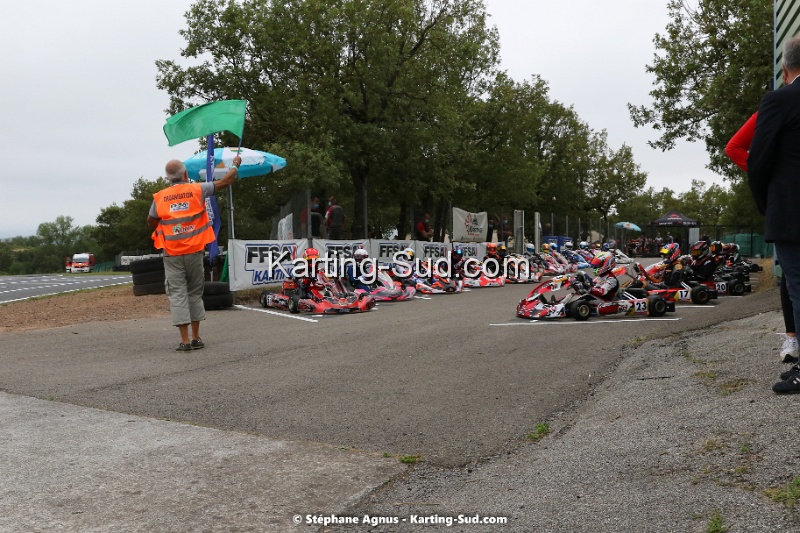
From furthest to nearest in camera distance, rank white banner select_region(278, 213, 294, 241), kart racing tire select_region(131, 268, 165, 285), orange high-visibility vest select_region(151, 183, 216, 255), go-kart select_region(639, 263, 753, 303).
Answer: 1. white banner select_region(278, 213, 294, 241)
2. kart racing tire select_region(131, 268, 165, 285)
3. go-kart select_region(639, 263, 753, 303)
4. orange high-visibility vest select_region(151, 183, 216, 255)

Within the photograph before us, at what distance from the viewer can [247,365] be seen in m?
6.89

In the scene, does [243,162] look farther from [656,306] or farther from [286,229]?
[656,306]

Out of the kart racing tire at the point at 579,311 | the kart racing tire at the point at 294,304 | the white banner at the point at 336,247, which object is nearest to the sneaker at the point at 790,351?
the kart racing tire at the point at 579,311

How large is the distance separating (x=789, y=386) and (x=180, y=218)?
6417 mm

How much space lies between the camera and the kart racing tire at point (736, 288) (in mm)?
14672

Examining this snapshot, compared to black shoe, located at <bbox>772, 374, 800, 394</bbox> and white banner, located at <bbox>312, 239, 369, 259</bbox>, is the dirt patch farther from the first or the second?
black shoe, located at <bbox>772, 374, 800, 394</bbox>

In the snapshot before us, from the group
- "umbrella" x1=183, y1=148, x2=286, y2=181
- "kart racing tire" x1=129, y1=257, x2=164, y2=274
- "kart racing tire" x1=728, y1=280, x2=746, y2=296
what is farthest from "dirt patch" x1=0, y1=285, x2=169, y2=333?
"kart racing tire" x1=728, y1=280, x2=746, y2=296

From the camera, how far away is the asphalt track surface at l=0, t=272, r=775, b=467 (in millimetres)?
4469

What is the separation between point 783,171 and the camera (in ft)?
12.6

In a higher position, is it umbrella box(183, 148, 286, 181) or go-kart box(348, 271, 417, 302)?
umbrella box(183, 148, 286, 181)

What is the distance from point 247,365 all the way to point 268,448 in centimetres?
306

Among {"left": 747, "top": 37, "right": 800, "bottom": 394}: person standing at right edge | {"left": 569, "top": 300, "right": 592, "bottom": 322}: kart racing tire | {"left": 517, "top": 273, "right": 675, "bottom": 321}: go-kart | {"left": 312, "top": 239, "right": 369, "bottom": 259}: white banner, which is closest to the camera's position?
{"left": 747, "top": 37, "right": 800, "bottom": 394}: person standing at right edge

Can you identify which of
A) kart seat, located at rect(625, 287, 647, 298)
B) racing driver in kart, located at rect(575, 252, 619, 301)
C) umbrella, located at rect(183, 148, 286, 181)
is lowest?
kart seat, located at rect(625, 287, 647, 298)

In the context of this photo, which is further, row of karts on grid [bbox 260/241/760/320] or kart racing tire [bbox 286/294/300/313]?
kart racing tire [bbox 286/294/300/313]
